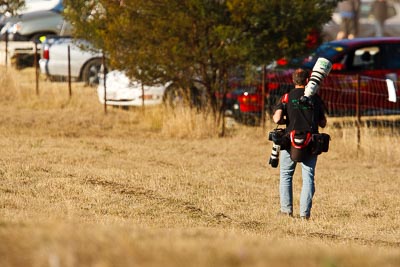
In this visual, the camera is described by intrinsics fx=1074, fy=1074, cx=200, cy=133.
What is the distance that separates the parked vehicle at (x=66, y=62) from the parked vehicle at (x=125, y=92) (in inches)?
143

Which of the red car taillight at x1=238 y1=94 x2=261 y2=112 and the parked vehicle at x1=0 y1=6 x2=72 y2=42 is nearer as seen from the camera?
the red car taillight at x1=238 y1=94 x2=261 y2=112

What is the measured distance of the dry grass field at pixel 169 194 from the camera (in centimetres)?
563

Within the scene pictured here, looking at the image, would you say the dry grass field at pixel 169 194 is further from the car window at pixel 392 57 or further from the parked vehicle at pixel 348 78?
the car window at pixel 392 57

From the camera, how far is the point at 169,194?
1211 centimetres

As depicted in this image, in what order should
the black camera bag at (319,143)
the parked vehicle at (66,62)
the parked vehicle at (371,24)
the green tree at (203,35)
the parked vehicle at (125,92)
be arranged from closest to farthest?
the black camera bag at (319,143) < the green tree at (203,35) < the parked vehicle at (125,92) < the parked vehicle at (66,62) < the parked vehicle at (371,24)

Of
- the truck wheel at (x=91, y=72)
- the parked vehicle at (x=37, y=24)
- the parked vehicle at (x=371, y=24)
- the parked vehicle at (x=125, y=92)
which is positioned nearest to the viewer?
the parked vehicle at (x=125, y=92)

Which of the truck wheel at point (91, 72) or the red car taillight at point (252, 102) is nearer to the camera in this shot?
the red car taillight at point (252, 102)

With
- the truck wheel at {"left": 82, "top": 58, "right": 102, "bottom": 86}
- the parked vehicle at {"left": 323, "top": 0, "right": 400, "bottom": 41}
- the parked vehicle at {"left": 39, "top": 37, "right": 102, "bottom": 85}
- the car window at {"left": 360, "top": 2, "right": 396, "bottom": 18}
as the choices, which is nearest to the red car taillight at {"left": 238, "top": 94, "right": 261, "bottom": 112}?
the parked vehicle at {"left": 39, "top": 37, "right": 102, "bottom": 85}

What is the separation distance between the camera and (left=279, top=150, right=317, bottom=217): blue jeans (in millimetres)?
10789

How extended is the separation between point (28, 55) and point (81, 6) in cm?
868

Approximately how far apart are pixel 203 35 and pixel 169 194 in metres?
7.24

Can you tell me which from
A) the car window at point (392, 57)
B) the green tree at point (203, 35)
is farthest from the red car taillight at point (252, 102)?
the car window at point (392, 57)

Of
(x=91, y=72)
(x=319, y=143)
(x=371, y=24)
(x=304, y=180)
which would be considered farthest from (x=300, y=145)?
(x=371, y=24)

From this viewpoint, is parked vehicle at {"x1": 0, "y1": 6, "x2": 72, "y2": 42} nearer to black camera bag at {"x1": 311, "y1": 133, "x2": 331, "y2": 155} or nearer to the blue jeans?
the blue jeans
